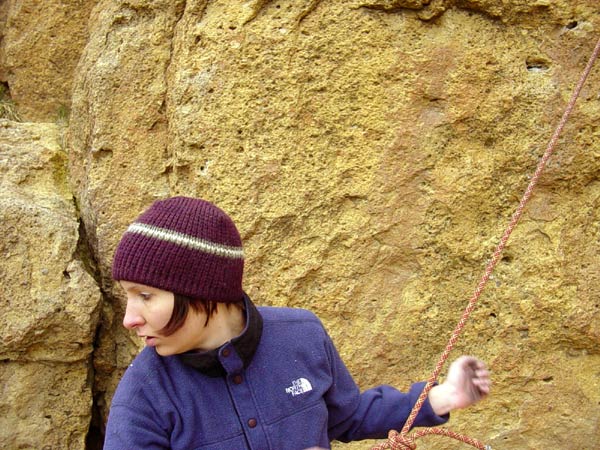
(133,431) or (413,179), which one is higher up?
(133,431)

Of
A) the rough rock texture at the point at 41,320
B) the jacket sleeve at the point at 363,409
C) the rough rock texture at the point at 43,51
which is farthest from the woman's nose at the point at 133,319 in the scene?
the rough rock texture at the point at 43,51

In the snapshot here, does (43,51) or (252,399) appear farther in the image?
(43,51)

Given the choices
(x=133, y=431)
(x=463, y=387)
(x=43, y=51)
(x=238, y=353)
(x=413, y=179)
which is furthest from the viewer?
(x=43, y=51)

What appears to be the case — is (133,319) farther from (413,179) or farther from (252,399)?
(413,179)

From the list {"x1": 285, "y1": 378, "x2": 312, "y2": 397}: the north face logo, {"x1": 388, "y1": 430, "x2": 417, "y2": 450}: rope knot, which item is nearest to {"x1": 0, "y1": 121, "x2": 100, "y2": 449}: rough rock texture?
{"x1": 285, "y1": 378, "x2": 312, "y2": 397}: the north face logo

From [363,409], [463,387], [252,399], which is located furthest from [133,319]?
[463,387]

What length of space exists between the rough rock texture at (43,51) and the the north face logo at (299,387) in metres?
2.17

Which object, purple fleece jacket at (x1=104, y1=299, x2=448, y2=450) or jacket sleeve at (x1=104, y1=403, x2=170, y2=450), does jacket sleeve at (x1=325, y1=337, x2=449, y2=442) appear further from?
jacket sleeve at (x1=104, y1=403, x2=170, y2=450)

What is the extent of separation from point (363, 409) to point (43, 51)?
2.39 metres

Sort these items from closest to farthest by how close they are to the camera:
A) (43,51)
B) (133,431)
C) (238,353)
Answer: (133,431) → (238,353) → (43,51)

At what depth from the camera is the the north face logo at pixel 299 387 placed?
154 centimetres

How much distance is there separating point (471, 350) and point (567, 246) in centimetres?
50

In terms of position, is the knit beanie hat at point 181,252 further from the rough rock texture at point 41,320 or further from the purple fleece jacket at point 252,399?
the rough rock texture at point 41,320

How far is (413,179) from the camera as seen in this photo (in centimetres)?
248
